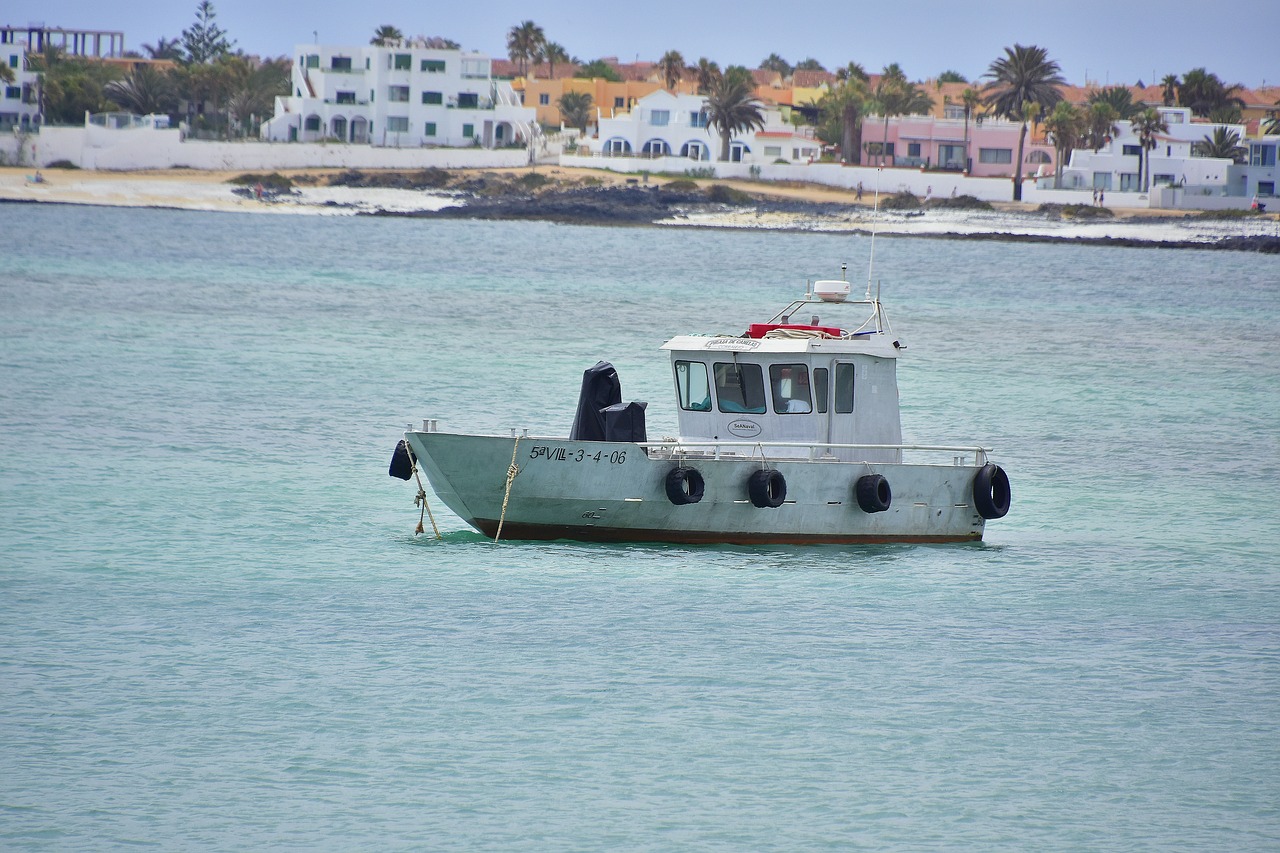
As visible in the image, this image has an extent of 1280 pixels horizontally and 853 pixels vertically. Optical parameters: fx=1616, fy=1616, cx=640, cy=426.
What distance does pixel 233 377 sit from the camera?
3803 cm

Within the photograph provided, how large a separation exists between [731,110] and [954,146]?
19829mm

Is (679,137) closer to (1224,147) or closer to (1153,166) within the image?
(1153,166)

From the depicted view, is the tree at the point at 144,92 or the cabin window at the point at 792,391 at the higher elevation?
the tree at the point at 144,92

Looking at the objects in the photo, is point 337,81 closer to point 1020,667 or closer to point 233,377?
Result: point 233,377

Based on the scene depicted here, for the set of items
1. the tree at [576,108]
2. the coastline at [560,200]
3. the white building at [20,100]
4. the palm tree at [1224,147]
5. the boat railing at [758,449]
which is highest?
the tree at [576,108]

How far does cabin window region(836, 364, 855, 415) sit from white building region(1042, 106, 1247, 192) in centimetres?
10165

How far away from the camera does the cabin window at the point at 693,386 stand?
1983 cm

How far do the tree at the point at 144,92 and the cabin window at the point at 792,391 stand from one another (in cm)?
12479

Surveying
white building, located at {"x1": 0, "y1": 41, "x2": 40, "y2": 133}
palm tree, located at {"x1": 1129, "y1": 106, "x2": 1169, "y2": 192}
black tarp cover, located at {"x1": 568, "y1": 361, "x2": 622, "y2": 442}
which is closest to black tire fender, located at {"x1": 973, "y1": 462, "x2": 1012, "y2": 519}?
black tarp cover, located at {"x1": 568, "y1": 361, "x2": 622, "y2": 442}

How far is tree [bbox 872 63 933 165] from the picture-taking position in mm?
137000

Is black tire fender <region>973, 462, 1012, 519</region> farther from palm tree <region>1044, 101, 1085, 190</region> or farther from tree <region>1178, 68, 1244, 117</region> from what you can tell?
tree <region>1178, 68, 1244, 117</region>

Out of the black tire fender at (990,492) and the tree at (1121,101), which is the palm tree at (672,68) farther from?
the black tire fender at (990,492)

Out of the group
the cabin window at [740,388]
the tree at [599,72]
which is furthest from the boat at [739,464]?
the tree at [599,72]

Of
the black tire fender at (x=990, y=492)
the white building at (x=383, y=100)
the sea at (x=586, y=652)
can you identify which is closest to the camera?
the sea at (x=586, y=652)
